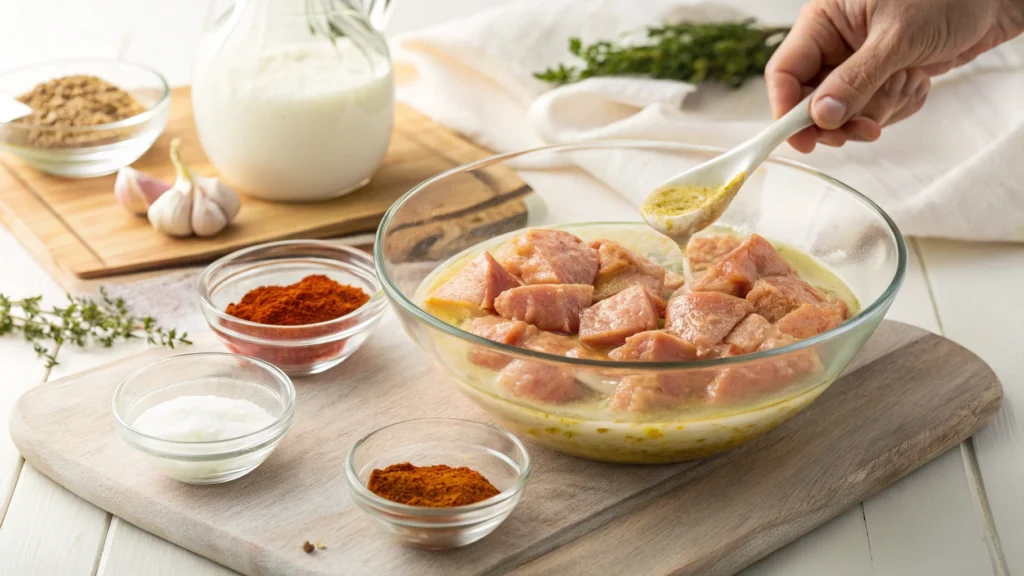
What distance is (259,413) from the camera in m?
2.55

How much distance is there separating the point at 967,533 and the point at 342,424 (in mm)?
1467

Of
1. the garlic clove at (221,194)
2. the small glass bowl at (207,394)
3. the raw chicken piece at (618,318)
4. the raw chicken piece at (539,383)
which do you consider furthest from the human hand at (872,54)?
the garlic clove at (221,194)

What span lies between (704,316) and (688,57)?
2.27 metres

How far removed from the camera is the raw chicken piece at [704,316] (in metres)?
2.43

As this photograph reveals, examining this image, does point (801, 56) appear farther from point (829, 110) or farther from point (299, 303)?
point (299, 303)

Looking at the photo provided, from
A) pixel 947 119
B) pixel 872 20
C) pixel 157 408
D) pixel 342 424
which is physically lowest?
pixel 947 119

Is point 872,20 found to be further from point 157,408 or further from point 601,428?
point 157,408

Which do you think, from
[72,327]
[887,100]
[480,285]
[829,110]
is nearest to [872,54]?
[829,110]

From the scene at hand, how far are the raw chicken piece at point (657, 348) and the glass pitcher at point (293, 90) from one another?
1.77m

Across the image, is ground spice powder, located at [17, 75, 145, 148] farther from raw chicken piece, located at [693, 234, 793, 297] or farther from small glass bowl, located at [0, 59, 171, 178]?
raw chicken piece, located at [693, 234, 793, 297]

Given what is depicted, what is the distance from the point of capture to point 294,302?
2.99 metres

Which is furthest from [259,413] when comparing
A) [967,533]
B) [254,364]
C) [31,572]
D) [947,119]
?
[947,119]

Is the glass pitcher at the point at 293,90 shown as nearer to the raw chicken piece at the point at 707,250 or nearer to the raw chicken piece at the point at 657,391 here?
the raw chicken piece at the point at 707,250

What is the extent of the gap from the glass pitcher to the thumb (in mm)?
1569
